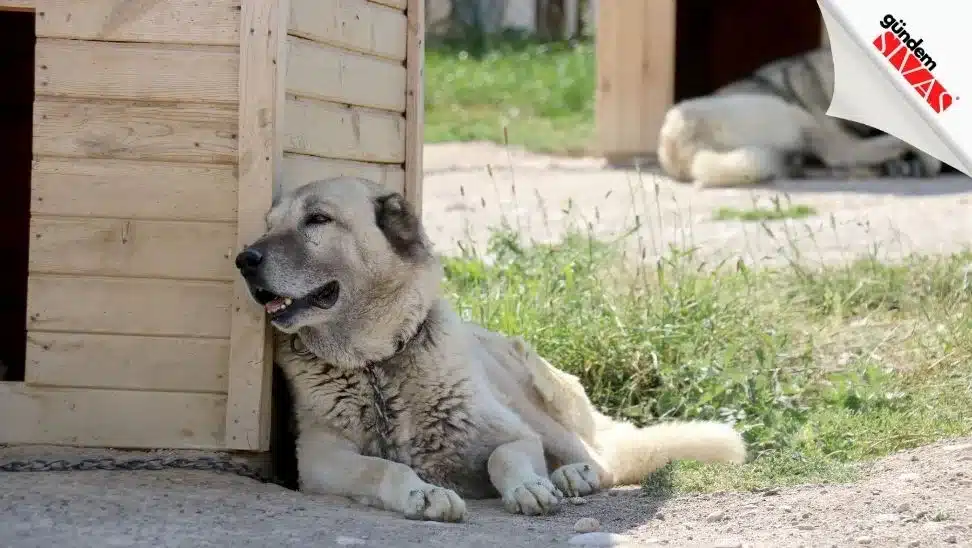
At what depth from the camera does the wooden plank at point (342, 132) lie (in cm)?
430

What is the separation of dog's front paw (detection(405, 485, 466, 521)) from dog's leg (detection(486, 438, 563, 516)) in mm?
223

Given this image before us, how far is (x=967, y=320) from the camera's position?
5.78m

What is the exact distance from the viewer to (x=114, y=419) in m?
4.14

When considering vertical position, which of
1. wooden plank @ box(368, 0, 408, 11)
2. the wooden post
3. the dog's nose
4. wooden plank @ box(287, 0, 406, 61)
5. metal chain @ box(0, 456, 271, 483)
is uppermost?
the wooden post

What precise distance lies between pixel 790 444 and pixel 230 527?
7.80 ft

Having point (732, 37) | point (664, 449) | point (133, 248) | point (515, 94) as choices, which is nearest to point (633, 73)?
point (732, 37)

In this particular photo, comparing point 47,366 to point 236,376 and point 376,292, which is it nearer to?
point 236,376

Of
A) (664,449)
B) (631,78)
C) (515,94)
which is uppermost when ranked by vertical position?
(515,94)

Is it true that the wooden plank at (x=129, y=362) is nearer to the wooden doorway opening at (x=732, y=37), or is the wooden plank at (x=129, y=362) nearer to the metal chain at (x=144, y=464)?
the metal chain at (x=144, y=464)

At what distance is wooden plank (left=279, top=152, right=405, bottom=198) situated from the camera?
431cm

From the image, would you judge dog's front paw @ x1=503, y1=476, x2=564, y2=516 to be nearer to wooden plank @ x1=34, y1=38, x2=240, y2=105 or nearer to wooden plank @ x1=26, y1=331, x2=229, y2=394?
wooden plank @ x1=26, y1=331, x2=229, y2=394

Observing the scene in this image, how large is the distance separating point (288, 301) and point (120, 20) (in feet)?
3.44

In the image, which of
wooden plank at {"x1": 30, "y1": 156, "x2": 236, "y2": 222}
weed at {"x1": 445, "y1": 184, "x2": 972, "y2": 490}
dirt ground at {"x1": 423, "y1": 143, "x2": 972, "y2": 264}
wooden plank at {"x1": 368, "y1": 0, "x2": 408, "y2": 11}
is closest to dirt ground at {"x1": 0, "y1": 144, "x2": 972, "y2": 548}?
weed at {"x1": 445, "y1": 184, "x2": 972, "y2": 490}

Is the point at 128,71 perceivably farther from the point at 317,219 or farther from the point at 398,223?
the point at 398,223
